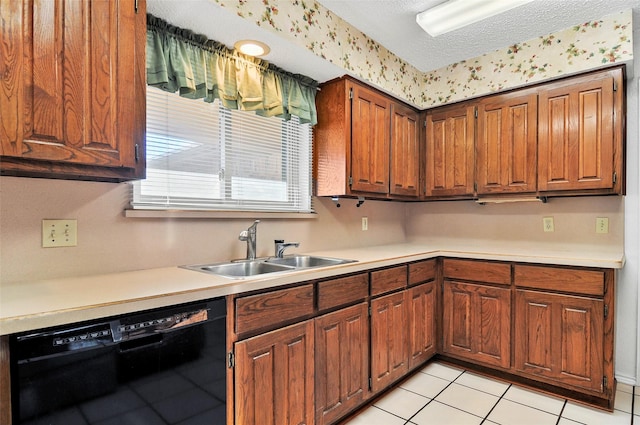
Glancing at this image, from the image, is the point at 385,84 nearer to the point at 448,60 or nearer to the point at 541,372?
the point at 448,60

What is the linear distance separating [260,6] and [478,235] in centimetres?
255

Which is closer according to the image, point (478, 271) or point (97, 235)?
point (97, 235)

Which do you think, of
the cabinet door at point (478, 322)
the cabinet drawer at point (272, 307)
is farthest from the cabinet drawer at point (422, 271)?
the cabinet drawer at point (272, 307)

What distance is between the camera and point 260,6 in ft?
5.83

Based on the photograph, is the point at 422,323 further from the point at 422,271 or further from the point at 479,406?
the point at 479,406

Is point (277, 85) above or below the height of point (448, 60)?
below

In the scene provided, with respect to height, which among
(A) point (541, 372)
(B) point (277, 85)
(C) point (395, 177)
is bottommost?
(A) point (541, 372)

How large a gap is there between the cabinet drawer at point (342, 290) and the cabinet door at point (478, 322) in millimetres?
985

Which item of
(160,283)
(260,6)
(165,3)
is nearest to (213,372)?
(160,283)

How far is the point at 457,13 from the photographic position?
2154mm

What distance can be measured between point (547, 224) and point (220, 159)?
254cm

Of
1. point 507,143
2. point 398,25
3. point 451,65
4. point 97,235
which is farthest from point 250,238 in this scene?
point 451,65

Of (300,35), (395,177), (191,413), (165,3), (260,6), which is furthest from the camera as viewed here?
(395,177)

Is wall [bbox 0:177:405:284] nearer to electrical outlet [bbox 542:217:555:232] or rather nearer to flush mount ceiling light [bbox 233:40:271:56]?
flush mount ceiling light [bbox 233:40:271:56]
